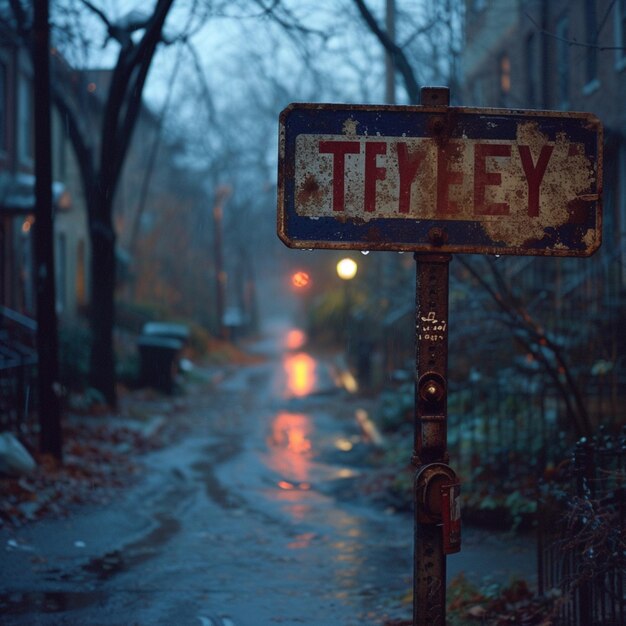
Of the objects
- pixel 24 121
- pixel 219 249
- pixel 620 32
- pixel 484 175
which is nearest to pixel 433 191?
pixel 484 175

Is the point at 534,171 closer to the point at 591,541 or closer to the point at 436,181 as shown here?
the point at 436,181

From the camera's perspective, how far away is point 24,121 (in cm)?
2239

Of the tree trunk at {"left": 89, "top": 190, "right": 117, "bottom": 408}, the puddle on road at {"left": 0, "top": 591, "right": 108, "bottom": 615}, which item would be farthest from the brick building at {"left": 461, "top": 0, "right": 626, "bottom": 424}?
the tree trunk at {"left": 89, "top": 190, "right": 117, "bottom": 408}

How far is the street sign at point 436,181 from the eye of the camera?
3.42 meters

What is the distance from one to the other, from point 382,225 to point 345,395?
1832 centimetres

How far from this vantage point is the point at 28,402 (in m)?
11.6

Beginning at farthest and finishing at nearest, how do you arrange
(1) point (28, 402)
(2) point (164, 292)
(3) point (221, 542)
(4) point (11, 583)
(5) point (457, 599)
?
(2) point (164, 292), (1) point (28, 402), (3) point (221, 542), (4) point (11, 583), (5) point (457, 599)

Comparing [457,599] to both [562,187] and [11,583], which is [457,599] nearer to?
[11,583]

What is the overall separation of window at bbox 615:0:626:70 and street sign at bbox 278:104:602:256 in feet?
30.3

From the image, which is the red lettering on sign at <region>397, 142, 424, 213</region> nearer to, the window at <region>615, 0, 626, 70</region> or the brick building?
the brick building

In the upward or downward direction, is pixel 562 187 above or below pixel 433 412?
above

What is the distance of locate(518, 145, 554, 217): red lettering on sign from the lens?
11.3 ft

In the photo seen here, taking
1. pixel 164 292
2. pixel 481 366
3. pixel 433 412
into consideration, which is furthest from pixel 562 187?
pixel 164 292

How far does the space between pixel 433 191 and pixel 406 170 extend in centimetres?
12
